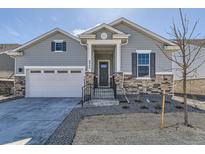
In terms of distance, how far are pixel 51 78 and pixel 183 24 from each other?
11092mm

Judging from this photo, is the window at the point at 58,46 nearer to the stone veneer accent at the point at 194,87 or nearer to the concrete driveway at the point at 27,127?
the concrete driveway at the point at 27,127

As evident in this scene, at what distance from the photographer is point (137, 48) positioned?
46.7 ft

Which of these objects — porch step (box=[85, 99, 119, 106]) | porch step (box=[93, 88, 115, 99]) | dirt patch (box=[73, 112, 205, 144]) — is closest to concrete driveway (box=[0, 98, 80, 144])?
dirt patch (box=[73, 112, 205, 144])

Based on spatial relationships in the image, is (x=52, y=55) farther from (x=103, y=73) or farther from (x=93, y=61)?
(x=103, y=73)

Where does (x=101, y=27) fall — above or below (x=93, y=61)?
above

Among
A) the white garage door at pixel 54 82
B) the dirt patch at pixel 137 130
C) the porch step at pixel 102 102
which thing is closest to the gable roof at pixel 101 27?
the white garage door at pixel 54 82

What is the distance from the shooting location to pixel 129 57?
14133 millimetres

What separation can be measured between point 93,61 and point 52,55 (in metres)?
3.31

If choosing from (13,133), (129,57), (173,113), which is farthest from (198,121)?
(129,57)

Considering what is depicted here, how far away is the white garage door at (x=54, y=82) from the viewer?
15.3 m

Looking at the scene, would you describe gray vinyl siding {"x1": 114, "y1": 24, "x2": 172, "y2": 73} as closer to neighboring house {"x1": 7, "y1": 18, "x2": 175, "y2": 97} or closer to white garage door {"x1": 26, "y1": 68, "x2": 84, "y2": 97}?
neighboring house {"x1": 7, "y1": 18, "x2": 175, "y2": 97}

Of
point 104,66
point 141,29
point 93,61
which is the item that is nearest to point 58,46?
point 93,61

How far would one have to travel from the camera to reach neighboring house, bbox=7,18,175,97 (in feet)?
45.0
